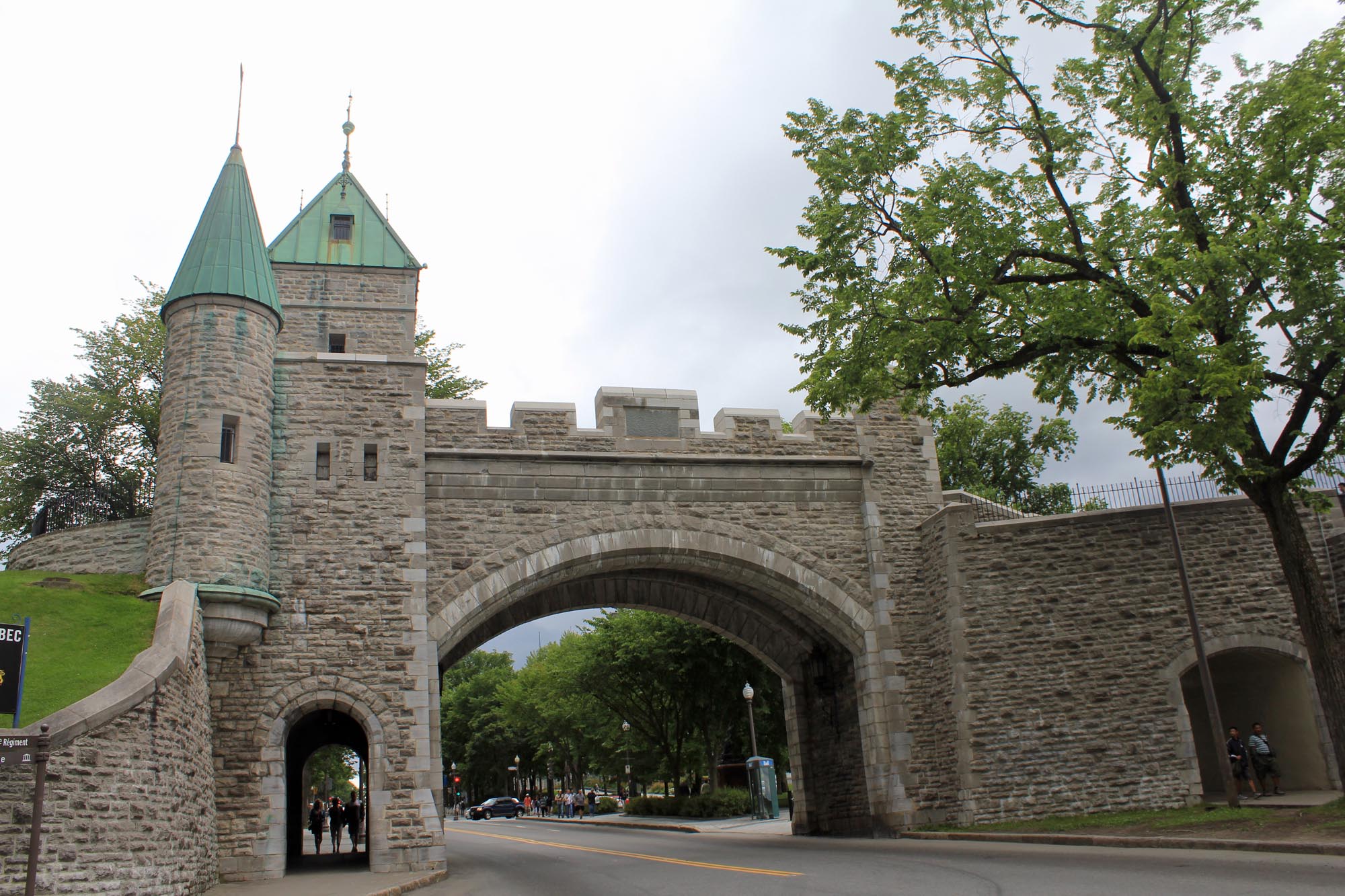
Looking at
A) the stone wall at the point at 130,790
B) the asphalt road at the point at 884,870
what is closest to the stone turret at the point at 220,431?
the stone wall at the point at 130,790

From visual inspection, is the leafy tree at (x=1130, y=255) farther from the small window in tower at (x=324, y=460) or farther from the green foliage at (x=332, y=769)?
the green foliage at (x=332, y=769)

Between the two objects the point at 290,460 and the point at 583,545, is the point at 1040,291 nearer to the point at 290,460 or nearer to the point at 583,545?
the point at 583,545

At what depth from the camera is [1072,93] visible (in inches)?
567

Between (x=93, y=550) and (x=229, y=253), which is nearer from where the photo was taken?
(x=93, y=550)

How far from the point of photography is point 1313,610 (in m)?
12.4

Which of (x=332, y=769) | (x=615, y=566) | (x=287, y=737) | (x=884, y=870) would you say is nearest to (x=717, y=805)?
(x=615, y=566)

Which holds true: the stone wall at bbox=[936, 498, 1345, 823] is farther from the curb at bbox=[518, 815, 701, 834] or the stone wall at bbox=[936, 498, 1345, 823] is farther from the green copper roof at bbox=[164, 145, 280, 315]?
the green copper roof at bbox=[164, 145, 280, 315]

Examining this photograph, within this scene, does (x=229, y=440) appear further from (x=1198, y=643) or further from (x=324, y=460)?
(x=1198, y=643)

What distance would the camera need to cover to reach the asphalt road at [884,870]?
8.05m

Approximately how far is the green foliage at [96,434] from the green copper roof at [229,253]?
1198cm

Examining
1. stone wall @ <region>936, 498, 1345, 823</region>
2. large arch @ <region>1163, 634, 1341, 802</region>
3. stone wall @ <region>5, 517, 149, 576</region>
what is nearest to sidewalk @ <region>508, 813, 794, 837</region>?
stone wall @ <region>936, 498, 1345, 823</region>

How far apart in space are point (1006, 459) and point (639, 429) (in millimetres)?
25214

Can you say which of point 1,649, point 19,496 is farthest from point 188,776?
point 19,496


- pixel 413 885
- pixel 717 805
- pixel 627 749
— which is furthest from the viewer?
pixel 627 749
